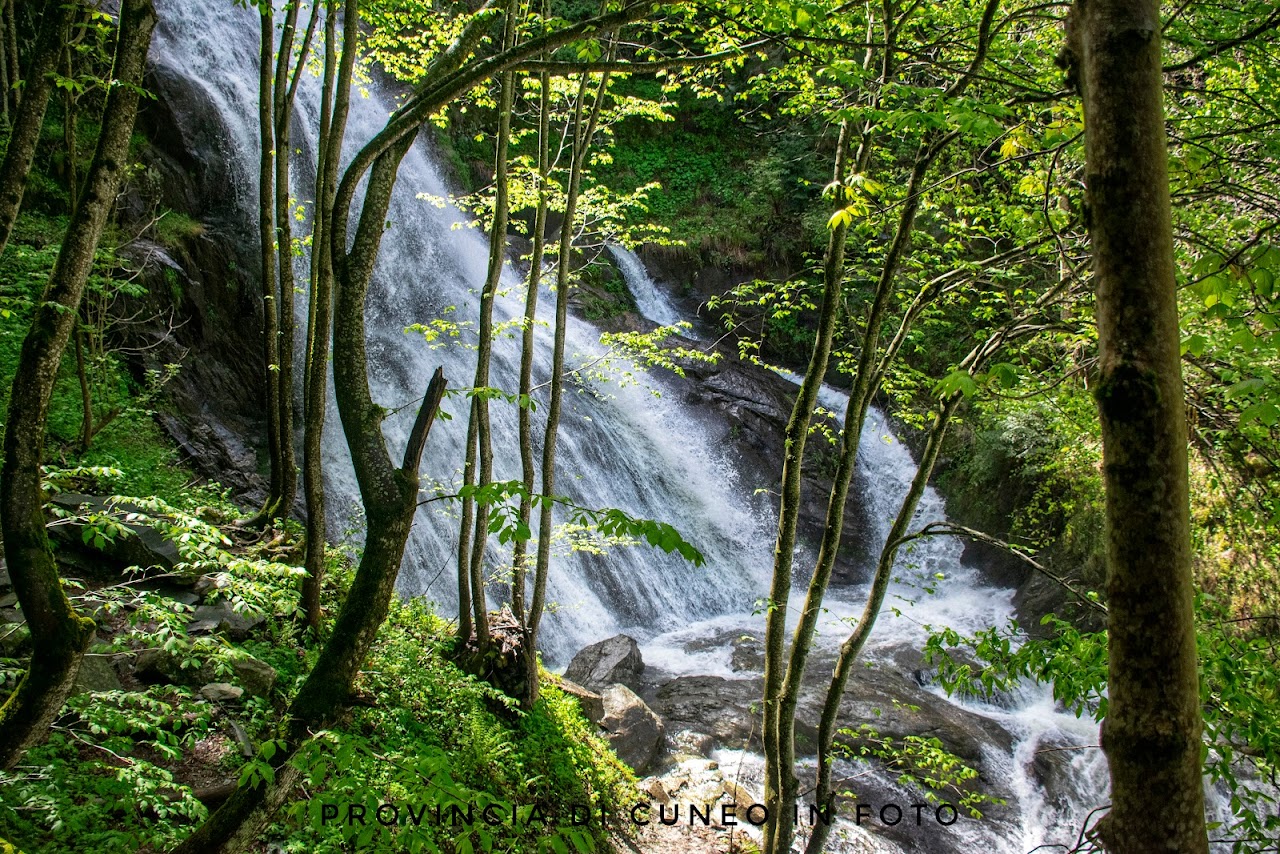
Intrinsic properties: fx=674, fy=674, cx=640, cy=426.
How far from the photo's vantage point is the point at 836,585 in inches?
501

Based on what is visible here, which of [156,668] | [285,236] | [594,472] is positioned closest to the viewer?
[156,668]

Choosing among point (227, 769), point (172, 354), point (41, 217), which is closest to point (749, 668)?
point (227, 769)

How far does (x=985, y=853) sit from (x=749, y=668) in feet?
11.8

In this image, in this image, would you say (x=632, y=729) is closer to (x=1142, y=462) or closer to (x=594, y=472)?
(x=594, y=472)

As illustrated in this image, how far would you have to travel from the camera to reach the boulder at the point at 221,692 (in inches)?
178

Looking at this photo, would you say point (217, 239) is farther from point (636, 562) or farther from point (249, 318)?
point (636, 562)

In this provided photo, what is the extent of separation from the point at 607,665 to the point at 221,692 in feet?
16.4

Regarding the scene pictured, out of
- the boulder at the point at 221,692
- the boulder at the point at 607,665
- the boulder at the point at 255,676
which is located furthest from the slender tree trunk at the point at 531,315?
the boulder at the point at 221,692

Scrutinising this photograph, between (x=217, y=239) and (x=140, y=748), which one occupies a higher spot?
(x=217, y=239)

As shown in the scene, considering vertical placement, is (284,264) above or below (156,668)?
above

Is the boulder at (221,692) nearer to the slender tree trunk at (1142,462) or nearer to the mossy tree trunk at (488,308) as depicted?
the mossy tree trunk at (488,308)

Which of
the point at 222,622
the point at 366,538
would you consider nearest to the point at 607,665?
the point at 222,622

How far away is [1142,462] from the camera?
3.46ft

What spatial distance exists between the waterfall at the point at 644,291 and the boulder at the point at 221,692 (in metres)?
13.0
